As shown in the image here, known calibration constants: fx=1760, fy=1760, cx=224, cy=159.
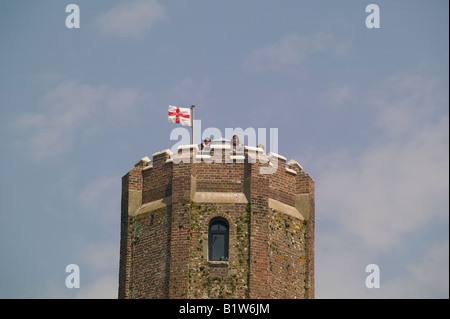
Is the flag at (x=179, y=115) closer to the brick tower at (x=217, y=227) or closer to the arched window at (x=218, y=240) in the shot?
the brick tower at (x=217, y=227)

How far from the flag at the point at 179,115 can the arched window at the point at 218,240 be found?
6.32 meters

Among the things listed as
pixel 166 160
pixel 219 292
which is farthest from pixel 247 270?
pixel 166 160

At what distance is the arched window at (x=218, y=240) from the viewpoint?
80.1 metres

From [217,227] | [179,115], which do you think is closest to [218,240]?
[217,227]

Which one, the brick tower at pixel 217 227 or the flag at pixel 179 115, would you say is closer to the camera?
the brick tower at pixel 217 227

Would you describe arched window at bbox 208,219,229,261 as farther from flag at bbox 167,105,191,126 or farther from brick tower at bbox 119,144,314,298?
flag at bbox 167,105,191,126

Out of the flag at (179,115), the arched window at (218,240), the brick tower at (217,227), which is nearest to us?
the brick tower at (217,227)

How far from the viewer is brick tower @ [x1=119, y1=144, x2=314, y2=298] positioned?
79500 mm

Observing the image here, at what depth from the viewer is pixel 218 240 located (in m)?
80.5

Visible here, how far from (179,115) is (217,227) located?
275 inches

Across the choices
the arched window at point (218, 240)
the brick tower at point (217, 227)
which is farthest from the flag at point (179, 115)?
the arched window at point (218, 240)

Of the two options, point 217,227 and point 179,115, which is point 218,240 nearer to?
point 217,227
